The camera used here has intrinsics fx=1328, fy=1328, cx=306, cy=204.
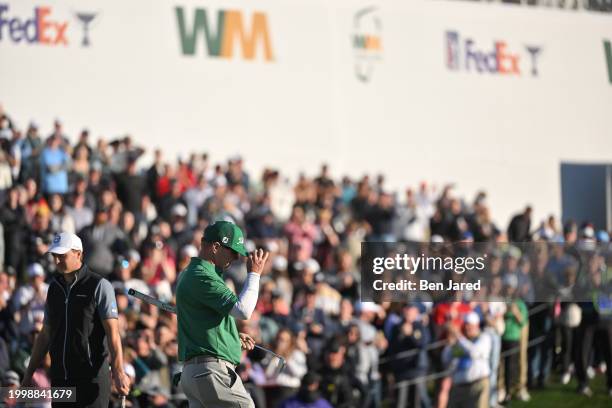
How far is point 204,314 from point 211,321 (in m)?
0.06

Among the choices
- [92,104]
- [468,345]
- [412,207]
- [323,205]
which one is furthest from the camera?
[92,104]

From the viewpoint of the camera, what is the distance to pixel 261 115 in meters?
26.2

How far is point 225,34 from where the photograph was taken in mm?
26234

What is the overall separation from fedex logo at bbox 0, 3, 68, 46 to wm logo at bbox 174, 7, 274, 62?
2611 mm

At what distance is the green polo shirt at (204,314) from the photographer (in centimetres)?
800

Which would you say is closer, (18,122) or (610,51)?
(18,122)

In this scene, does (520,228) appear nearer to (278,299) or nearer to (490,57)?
(490,57)

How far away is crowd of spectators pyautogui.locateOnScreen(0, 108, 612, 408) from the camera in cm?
1493

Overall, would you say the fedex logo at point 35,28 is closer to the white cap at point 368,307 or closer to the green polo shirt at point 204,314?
the white cap at point 368,307

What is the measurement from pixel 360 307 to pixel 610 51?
1638cm

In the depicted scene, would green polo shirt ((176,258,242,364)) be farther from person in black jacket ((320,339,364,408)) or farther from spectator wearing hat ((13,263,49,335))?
person in black jacket ((320,339,364,408))

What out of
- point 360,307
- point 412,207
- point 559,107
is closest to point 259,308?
point 360,307

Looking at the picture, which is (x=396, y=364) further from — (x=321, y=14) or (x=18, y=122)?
(x=321, y=14)

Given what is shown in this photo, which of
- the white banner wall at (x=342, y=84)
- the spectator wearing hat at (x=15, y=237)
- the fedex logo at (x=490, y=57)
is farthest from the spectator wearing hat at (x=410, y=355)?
the fedex logo at (x=490, y=57)
